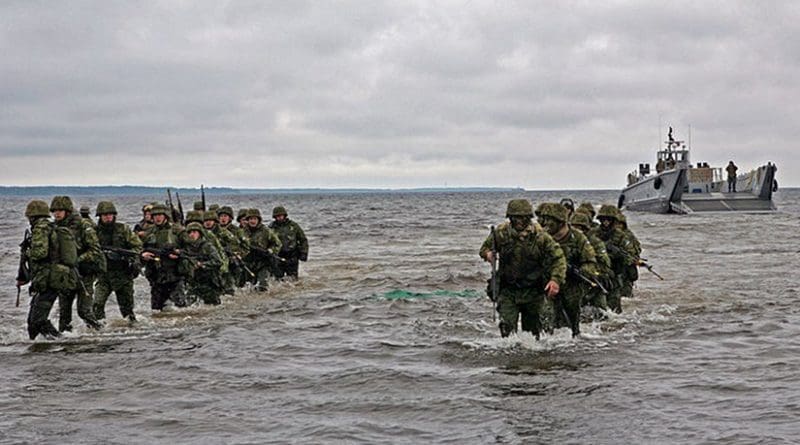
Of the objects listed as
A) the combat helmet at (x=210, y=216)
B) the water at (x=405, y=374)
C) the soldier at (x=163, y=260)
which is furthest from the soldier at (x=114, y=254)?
the combat helmet at (x=210, y=216)

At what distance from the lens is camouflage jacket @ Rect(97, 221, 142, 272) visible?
14.4 m

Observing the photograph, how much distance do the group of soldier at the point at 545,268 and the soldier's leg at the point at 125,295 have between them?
5757mm

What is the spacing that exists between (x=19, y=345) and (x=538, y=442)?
321 inches

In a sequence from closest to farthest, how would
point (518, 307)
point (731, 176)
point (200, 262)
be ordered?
point (518, 307) < point (200, 262) < point (731, 176)

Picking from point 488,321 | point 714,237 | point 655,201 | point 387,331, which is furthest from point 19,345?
point 655,201

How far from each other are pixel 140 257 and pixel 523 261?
6.09 metres

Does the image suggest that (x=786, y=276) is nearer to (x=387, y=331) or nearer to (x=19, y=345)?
(x=387, y=331)

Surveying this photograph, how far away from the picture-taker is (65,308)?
13.6 m

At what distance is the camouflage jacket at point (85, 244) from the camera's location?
13336 mm

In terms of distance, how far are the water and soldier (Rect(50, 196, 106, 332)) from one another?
0.47 meters

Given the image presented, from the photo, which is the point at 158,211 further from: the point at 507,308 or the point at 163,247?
the point at 507,308

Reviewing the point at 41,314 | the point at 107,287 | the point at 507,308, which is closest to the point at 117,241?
the point at 107,287

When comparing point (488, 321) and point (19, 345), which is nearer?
point (19, 345)

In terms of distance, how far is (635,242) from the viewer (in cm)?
1463
